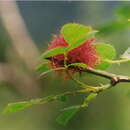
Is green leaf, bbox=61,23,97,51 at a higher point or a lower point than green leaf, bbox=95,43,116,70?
higher

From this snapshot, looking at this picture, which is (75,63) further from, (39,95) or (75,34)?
(39,95)

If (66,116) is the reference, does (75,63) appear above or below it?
above

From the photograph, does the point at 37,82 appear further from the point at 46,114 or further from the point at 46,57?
the point at 46,57

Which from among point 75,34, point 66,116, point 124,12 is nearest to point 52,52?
point 75,34

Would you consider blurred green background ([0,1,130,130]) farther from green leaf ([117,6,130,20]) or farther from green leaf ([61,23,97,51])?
green leaf ([61,23,97,51])

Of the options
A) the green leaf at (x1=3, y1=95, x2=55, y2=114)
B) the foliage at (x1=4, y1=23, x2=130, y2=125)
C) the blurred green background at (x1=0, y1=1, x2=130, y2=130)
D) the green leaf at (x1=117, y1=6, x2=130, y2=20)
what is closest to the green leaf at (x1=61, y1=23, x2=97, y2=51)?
the foliage at (x1=4, y1=23, x2=130, y2=125)

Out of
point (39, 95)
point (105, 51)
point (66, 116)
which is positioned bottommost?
point (39, 95)

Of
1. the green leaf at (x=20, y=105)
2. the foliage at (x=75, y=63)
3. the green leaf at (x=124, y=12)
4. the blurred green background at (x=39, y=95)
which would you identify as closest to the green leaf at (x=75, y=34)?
the foliage at (x=75, y=63)

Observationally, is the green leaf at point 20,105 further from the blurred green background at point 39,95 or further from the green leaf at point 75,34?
the blurred green background at point 39,95
